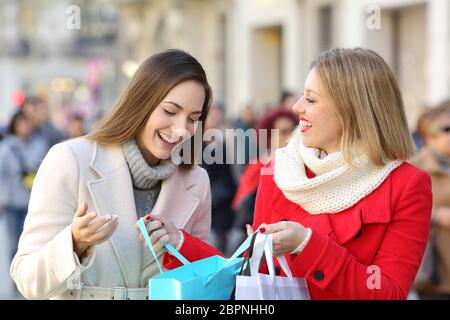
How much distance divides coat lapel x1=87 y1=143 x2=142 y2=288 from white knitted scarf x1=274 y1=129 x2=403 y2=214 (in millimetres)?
556

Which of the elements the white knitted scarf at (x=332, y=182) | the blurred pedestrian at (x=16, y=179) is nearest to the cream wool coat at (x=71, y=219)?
the white knitted scarf at (x=332, y=182)

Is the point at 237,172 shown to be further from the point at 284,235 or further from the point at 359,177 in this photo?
the point at 284,235

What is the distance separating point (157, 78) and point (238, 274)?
82 centimetres

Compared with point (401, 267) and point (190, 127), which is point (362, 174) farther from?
point (190, 127)

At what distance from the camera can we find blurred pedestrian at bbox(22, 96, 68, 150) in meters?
10.9

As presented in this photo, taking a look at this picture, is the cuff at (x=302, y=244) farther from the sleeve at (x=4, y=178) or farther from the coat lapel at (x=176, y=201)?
the sleeve at (x=4, y=178)

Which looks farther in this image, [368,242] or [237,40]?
[237,40]

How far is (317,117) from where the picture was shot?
3.25 meters

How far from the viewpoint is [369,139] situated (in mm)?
3207

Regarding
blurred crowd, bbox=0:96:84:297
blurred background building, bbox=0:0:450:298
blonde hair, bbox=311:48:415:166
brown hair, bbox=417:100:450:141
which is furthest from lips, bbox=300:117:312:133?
blurred crowd, bbox=0:96:84:297

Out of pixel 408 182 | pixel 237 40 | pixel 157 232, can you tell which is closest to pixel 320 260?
pixel 408 182

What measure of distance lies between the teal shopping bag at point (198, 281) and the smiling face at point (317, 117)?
495 millimetres

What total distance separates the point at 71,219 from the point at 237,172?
8.19 m

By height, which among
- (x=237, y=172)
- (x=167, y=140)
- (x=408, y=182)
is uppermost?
(x=167, y=140)
